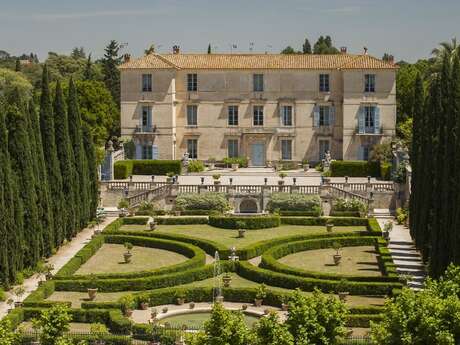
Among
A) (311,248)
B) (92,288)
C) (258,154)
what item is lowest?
(92,288)

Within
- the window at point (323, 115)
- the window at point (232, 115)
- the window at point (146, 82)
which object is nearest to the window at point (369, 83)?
the window at point (323, 115)

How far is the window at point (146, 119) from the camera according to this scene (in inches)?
2756

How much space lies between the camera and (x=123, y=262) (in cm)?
4150

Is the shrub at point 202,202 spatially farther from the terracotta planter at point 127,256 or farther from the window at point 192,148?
the window at point 192,148

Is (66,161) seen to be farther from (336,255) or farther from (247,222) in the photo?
(336,255)

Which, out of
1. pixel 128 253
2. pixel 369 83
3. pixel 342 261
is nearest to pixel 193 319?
pixel 128 253

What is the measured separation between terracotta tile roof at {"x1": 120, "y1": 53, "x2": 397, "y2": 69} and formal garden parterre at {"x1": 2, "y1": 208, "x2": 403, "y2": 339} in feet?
→ 70.4

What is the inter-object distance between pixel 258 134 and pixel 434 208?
107 feet

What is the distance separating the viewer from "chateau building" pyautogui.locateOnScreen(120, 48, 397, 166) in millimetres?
69188

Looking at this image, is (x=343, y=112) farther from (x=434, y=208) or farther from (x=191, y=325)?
(x=191, y=325)

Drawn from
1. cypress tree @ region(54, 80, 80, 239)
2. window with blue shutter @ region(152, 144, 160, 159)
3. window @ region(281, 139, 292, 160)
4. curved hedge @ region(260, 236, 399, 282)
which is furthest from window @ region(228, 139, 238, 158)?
curved hedge @ region(260, 236, 399, 282)

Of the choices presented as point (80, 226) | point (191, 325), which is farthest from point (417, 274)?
point (80, 226)

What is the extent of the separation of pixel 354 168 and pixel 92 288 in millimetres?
32380

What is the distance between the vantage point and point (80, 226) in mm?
49375
